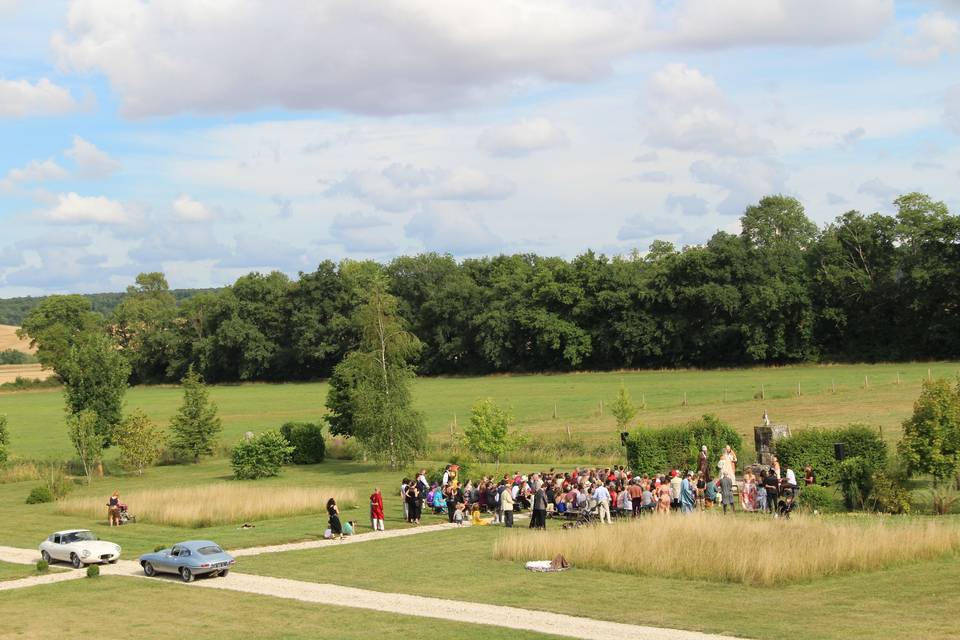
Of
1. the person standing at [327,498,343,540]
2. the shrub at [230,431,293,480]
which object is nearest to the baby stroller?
the person standing at [327,498,343,540]

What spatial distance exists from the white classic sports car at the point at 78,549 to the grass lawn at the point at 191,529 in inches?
Answer: 49.8

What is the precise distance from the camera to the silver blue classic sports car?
23.1 metres

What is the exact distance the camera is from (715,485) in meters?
31.5

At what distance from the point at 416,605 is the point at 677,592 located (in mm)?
5006

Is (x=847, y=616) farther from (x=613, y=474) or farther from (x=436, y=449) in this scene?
(x=436, y=449)

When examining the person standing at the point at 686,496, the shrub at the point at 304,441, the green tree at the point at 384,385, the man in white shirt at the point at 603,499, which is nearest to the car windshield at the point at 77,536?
the man in white shirt at the point at 603,499

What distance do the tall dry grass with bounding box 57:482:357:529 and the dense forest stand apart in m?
35.1

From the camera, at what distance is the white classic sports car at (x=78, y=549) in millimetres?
25578

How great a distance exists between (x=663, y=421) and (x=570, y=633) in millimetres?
40325

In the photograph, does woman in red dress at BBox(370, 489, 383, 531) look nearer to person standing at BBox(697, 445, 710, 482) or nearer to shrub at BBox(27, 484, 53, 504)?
person standing at BBox(697, 445, 710, 482)

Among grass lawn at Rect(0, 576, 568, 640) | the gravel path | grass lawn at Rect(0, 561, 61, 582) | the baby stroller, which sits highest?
the baby stroller

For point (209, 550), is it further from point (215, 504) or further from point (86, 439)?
point (86, 439)

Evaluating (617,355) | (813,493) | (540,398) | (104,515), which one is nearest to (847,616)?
(813,493)

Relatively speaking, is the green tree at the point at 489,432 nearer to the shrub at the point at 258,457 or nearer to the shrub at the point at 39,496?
the shrub at the point at 258,457
